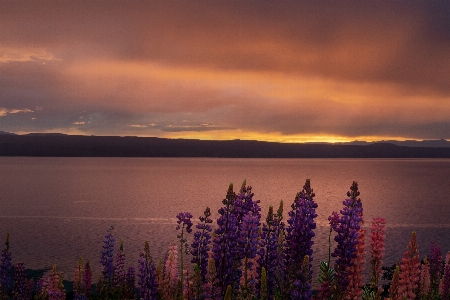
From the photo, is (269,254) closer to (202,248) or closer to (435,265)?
(202,248)

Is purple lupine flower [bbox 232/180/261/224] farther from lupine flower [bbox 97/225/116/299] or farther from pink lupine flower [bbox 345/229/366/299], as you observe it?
lupine flower [bbox 97/225/116/299]

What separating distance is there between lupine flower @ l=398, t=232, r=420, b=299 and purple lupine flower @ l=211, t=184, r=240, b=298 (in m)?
1.93

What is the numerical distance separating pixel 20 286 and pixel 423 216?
7591cm

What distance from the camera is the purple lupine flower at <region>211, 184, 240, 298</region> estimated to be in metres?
5.31

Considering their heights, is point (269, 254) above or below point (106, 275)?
above

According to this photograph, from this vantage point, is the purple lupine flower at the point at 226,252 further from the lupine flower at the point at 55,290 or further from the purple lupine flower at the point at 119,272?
the purple lupine flower at the point at 119,272

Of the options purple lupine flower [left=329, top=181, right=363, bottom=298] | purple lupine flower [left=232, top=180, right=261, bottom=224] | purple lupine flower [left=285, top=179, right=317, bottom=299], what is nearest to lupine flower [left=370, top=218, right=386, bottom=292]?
purple lupine flower [left=329, top=181, right=363, bottom=298]

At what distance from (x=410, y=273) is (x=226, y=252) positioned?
221cm

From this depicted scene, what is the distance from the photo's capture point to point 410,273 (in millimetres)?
5762

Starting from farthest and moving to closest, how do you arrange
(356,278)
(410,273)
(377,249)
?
(377,249), (410,273), (356,278)

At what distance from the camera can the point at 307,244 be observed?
5.72m

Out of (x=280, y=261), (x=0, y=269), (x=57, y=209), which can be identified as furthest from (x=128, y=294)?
(x=57, y=209)

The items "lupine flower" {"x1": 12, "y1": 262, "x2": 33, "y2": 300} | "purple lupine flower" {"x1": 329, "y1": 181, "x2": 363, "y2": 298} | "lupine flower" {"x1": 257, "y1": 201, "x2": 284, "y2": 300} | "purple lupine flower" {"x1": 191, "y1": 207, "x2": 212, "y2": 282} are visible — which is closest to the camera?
"purple lupine flower" {"x1": 329, "y1": 181, "x2": 363, "y2": 298}

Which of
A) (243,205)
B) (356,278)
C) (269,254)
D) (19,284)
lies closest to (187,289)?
(269,254)
